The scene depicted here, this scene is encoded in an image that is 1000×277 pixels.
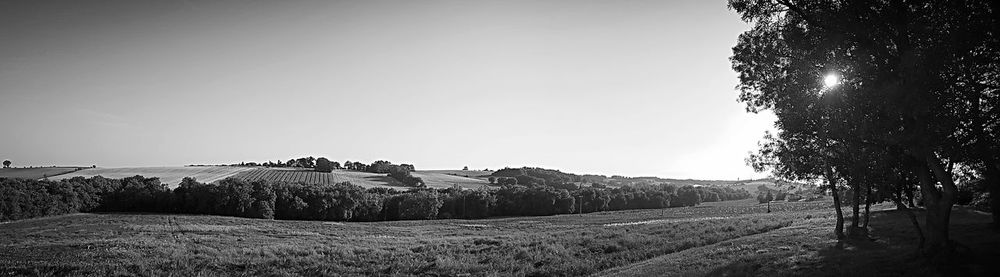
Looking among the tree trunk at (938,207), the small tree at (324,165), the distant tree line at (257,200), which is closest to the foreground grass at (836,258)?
the tree trunk at (938,207)

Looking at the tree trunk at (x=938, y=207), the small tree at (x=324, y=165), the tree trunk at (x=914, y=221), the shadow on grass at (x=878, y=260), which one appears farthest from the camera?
the small tree at (x=324, y=165)

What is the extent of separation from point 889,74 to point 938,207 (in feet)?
16.0

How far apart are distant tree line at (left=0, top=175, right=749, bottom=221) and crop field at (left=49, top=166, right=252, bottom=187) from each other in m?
11.9

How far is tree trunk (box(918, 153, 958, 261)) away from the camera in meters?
15.8

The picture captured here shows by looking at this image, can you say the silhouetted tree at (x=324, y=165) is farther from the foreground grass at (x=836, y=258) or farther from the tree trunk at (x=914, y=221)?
the tree trunk at (x=914, y=221)

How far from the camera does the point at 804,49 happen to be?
17.3 meters

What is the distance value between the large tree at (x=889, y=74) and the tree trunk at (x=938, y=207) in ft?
0.11

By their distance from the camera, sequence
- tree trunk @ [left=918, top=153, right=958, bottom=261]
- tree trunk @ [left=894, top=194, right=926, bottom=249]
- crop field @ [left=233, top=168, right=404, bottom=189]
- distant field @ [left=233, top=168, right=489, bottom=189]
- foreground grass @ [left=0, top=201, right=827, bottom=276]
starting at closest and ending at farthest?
tree trunk @ [left=918, top=153, right=958, bottom=261], tree trunk @ [left=894, top=194, right=926, bottom=249], foreground grass @ [left=0, top=201, right=827, bottom=276], crop field @ [left=233, top=168, right=404, bottom=189], distant field @ [left=233, top=168, right=489, bottom=189]

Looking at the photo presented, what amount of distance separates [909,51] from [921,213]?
1699 inches

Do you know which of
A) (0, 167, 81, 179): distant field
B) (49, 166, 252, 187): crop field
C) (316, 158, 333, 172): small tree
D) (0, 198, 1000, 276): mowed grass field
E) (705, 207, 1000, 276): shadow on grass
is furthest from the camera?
(316, 158, 333, 172): small tree

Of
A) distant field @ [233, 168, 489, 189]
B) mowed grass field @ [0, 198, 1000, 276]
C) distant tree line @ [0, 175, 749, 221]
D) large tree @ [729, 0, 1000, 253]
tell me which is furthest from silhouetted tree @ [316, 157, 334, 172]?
large tree @ [729, 0, 1000, 253]

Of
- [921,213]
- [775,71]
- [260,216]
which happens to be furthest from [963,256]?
[260,216]

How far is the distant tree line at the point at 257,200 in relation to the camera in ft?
278

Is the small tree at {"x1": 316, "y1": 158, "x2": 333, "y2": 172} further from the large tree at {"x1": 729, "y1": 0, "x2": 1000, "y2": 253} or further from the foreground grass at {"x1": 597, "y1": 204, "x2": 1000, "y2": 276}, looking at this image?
the large tree at {"x1": 729, "y1": 0, "x2": 1000, "y2": 253}
